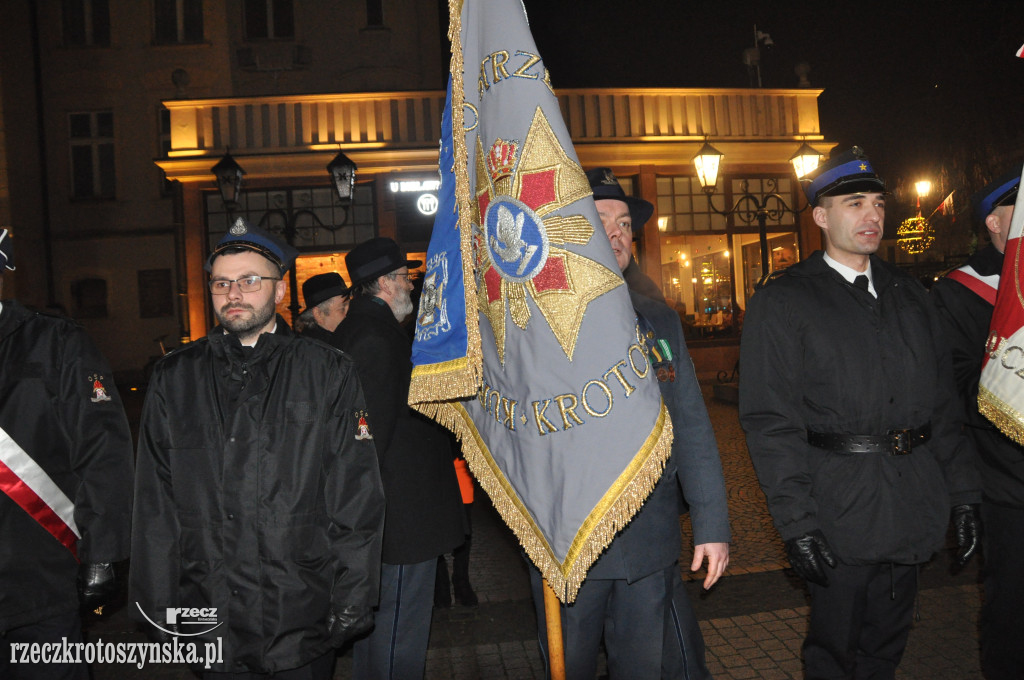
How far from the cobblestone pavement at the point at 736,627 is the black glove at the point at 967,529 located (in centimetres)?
94

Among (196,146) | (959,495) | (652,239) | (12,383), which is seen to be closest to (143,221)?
(196,146)

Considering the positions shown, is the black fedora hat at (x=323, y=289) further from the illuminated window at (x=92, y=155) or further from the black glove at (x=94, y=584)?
the illuminated window at (x=92, y=155)

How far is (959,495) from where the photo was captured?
120 inches

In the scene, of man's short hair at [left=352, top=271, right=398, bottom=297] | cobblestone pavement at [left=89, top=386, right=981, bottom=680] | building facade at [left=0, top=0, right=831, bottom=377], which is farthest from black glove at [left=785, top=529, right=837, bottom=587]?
building facade at [left=0, top=0, right=831, bottom=377]

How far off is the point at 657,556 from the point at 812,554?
67cm

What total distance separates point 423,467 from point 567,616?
3.57 feet

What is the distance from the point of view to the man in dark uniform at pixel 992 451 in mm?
3080

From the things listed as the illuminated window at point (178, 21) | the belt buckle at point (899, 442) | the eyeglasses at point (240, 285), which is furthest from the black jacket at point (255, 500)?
the illuminated window at point (178, 21)

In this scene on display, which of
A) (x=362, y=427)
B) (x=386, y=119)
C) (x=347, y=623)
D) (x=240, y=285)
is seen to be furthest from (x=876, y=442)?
(x=386, y=119)

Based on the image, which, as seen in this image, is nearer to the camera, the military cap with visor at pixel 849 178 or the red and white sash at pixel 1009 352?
the red and white sash at pixel 1009 352

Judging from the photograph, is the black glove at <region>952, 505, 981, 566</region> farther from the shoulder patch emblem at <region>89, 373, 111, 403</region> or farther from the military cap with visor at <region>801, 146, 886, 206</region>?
the shoulder patch emblem at <region>89, 373, 111, 403</region>

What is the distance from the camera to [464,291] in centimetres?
259

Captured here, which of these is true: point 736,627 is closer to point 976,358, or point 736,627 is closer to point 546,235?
point 976,358

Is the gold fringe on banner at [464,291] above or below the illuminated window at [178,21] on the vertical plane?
below
